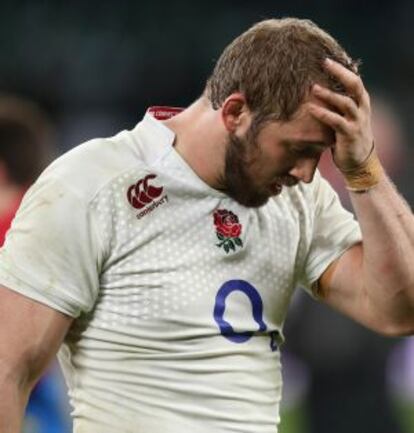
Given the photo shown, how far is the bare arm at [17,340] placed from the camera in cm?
275

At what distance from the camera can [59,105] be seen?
7203 millimetres

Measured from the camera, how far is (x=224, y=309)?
291 cm

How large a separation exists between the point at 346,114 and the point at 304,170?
0.46ft

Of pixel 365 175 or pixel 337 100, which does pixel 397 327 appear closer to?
pixel 365 175

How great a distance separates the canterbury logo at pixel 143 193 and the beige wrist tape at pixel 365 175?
0.37m

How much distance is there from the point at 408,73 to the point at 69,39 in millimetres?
1722

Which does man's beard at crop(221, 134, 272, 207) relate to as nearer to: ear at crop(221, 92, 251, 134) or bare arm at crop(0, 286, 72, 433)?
ear at crop(221, 92, 251, 134)

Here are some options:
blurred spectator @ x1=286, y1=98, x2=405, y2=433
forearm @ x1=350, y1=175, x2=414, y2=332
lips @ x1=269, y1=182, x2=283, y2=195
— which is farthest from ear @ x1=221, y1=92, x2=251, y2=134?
blurred spectator @ x1=286, y1=98, x2=405, y2=433

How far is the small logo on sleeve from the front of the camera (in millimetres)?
2845

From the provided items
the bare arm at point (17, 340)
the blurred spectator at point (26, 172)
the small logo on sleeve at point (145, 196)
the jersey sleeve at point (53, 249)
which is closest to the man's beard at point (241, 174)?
the small logo on sleeve at point (145, 196)

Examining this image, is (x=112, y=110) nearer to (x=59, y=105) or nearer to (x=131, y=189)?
(x=59, y=105)

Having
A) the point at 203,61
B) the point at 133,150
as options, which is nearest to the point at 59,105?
the point at 203,61

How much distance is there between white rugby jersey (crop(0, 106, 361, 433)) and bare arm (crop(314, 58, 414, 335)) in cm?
18

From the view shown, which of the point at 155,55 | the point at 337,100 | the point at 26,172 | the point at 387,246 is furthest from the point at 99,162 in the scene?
the point at 155,55
